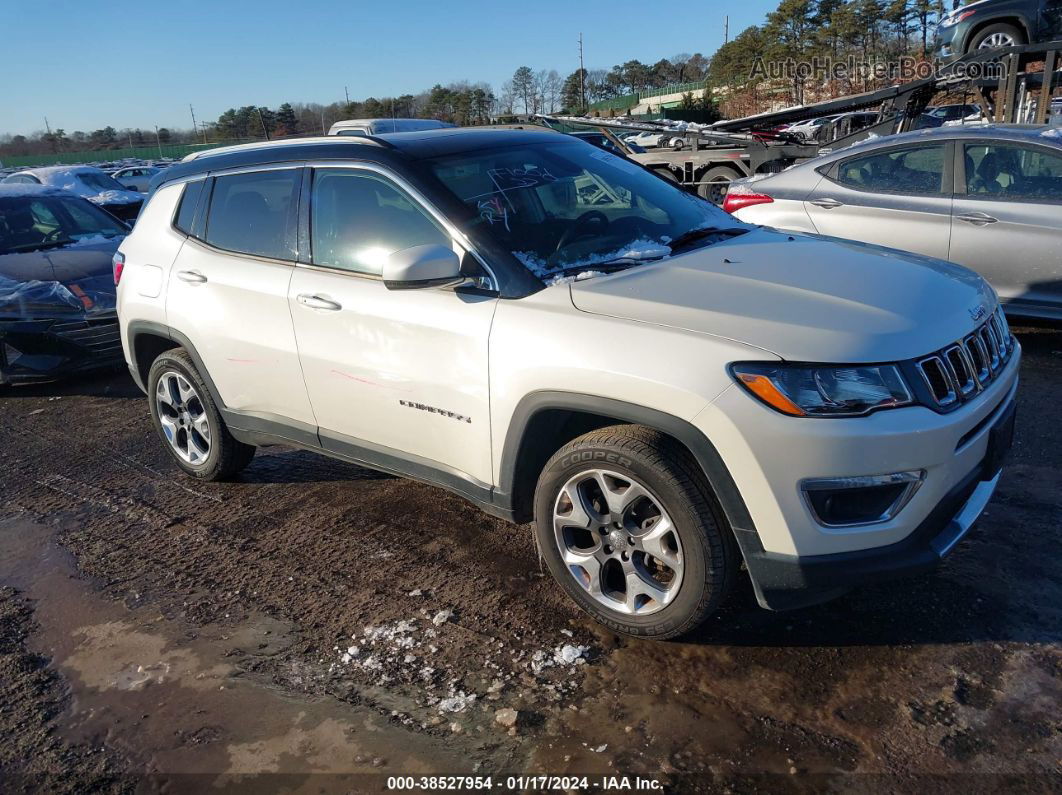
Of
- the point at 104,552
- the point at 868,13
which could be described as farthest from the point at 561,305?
the point at 868,13

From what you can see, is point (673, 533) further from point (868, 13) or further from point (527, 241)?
point (868, 13)

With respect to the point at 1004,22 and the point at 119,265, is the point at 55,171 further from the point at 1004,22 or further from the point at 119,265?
the point at 1004,22

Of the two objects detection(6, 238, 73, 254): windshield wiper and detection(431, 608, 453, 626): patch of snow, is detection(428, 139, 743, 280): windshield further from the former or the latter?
detection(6, 238, 73, 254): windshield wiper

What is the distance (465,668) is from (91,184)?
1735 centimetres

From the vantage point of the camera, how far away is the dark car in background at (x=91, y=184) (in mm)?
15168

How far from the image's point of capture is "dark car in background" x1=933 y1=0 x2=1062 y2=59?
13.2 metres

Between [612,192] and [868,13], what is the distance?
189 ft

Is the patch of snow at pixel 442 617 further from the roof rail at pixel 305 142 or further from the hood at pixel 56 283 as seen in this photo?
the hood at pixel 56 283

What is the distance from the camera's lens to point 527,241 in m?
3.31

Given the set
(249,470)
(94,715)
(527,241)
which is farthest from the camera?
(249,470)

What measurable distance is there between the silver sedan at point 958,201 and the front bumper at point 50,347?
5.73 metres

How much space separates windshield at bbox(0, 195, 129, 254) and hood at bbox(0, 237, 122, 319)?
0.89 feet

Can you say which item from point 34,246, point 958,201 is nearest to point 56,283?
point 34,246

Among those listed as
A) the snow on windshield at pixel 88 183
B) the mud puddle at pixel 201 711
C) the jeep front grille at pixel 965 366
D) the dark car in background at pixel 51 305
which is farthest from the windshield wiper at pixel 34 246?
the snow on windshield at pixel 88 183
